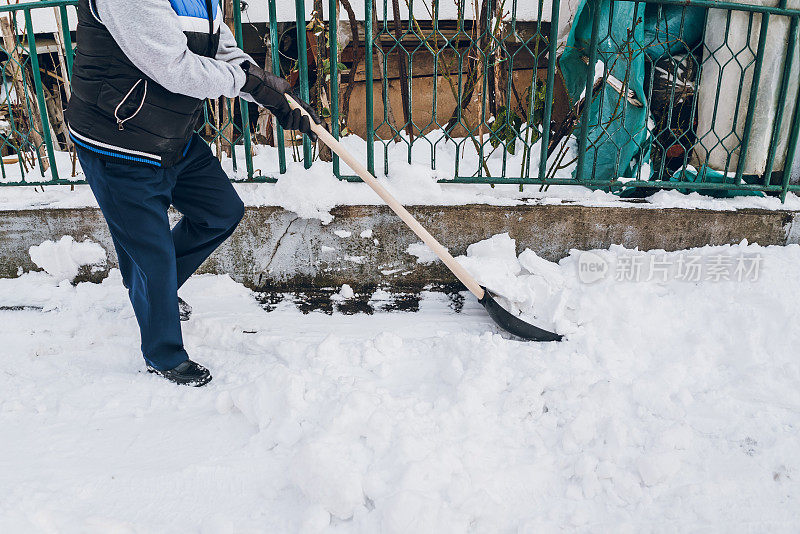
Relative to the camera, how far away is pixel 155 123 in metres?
2.09

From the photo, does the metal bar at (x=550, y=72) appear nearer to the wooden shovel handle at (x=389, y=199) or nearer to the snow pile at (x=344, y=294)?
the wooden shovel handle at (x=389, y=199)

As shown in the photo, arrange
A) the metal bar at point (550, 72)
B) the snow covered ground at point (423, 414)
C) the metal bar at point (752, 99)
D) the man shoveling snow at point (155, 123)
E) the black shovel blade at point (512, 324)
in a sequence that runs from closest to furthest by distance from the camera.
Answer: the snow covered ground at point (423, 414) → the man shoveling snow at point (155, 123) → the black shovel blade at point (512, 324) → the metal bar at point (550, 72) → the metal bar at point (752, 99)

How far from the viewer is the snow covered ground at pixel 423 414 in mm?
1740

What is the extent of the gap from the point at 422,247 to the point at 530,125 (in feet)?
2.98

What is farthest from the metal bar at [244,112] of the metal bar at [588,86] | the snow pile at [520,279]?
the metal bar at [588,86]

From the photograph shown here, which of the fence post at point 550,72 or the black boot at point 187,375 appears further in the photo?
the fence post at point 550,72

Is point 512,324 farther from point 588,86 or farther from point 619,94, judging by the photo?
point 619,94

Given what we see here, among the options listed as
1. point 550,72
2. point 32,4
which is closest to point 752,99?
point 550,72

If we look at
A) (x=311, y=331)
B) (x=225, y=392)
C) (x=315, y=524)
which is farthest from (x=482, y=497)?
(x=311, y=331)

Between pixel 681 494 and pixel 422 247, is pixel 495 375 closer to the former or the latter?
pixel 681 494

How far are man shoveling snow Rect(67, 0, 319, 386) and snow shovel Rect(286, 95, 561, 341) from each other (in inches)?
7.5

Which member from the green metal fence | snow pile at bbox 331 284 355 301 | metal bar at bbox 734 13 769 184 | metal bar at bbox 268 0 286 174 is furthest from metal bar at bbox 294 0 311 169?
metal bar at bbox 734 13 769 184

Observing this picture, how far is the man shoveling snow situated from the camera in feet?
6.18

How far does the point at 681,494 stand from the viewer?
179 cm
